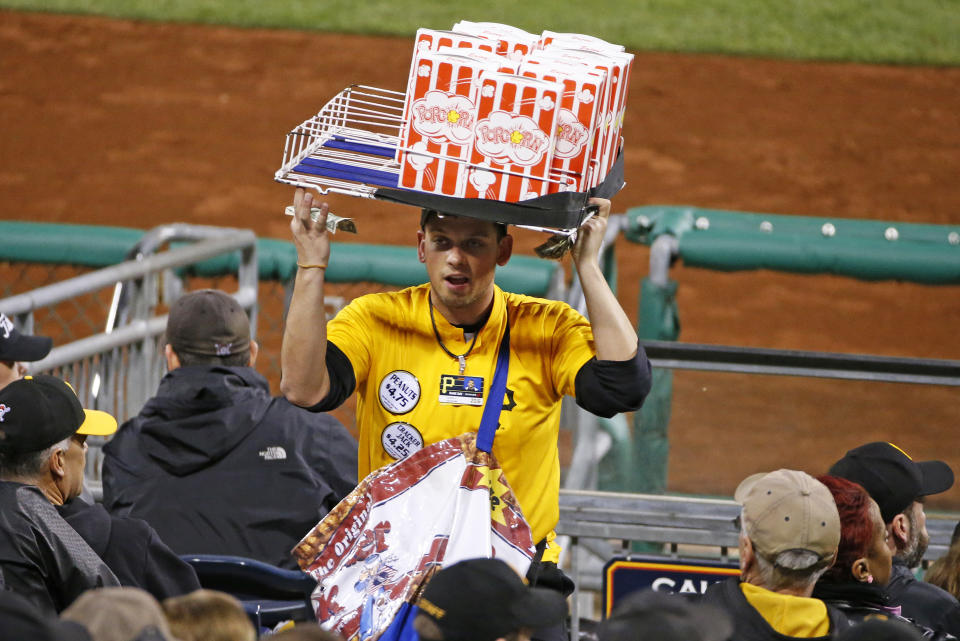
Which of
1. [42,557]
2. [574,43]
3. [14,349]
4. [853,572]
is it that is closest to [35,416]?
[42,557]

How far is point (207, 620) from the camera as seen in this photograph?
2344 millimetres

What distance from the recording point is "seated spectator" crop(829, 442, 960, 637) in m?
3.28

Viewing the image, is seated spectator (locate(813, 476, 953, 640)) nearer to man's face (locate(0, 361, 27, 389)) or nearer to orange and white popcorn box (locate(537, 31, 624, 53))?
orange and white popcorn box (locate(537, 31, 624, 53))

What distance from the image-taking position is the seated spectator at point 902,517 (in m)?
3.28

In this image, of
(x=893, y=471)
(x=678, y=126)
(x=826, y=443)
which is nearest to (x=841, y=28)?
(x=678, y=126)

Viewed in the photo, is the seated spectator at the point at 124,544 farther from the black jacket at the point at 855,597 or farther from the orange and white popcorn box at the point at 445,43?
the black jacket at the point at 855,597

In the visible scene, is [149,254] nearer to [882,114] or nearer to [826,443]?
[826,443]

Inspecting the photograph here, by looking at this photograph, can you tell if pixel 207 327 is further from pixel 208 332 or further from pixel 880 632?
pixel 880 632

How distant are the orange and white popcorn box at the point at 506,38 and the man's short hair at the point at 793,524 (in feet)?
3.70

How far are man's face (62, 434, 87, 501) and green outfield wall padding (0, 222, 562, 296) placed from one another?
373cm

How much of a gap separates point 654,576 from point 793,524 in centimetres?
127

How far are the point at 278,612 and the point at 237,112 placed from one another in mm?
13507

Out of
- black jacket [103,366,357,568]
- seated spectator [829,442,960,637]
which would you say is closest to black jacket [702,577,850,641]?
seated spectator [829,442,960,637]

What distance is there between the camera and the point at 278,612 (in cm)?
337
